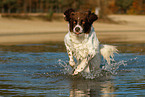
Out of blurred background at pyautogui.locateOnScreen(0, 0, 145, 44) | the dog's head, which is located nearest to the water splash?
the dog's head

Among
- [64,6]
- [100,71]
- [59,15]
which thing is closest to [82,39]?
[100,71]

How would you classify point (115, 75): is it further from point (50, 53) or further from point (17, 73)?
point (50, 53)

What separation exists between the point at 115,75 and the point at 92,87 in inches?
85.6

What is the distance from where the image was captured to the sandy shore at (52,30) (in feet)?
88.4

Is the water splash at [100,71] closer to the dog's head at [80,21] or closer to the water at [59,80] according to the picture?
the water at [59,80]

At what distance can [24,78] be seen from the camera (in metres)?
10.3

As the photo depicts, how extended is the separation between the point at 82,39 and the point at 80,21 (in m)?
0.50

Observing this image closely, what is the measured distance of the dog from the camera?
9961mm

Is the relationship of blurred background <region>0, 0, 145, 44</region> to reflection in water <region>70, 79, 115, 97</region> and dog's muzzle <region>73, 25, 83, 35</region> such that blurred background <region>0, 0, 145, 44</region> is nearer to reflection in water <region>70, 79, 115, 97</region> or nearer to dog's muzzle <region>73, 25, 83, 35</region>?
dog's muzzle <region>73, 25, 83, 35</region>

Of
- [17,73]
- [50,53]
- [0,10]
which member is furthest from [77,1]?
[17,73]

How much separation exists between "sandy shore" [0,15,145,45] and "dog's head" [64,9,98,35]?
14548 mm

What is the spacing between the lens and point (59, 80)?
10000mm

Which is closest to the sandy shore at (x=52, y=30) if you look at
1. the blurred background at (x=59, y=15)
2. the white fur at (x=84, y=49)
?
the blurred background at (x=59, y=15)

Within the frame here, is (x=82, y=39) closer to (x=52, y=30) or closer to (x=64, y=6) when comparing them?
(x=52, y=30)
